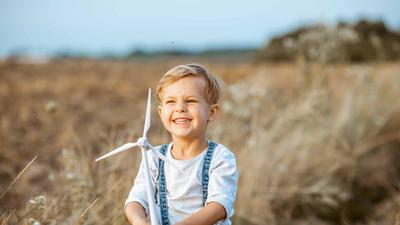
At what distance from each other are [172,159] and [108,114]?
4697mm

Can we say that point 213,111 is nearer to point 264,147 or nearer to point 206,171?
point 206,171

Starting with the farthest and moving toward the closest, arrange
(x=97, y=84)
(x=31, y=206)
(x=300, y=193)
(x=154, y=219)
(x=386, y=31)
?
(x=386, y=31) → (x=97, y=84) → (x=300, y=193) → (x=31, y=206) → (x=154, y=219)

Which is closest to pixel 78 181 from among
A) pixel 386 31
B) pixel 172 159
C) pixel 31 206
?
pixel 31 206

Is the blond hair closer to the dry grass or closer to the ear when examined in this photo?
the ear

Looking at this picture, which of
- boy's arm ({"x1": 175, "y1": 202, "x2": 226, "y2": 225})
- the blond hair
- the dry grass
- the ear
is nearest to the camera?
boy's arm ({"x1": 175, "y1": 202, "x2": 226, "y2": 225})

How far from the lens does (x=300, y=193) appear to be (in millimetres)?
4715

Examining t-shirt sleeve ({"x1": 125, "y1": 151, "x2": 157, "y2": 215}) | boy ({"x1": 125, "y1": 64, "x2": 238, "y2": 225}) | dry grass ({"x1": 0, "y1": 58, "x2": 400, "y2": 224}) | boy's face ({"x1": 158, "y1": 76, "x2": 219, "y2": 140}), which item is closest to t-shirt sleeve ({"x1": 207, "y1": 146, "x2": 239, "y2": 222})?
boy ({"x1": 125, "y1": 64, "x2": 238, "y2": 225})

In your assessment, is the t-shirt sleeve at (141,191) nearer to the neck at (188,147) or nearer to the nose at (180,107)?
the neck at (188,147)

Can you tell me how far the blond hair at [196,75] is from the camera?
6.69ft

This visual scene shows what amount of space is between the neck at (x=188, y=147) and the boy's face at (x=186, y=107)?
0.04 meters

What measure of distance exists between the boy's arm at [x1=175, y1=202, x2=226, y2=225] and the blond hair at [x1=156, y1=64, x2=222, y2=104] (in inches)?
15.6

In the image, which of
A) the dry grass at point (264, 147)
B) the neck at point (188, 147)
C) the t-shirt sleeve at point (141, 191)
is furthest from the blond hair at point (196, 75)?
the dry grass at point (264, 147)

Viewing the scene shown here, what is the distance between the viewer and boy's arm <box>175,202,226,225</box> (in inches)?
76.1

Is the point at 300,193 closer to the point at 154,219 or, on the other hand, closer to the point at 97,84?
the point at 154,219
